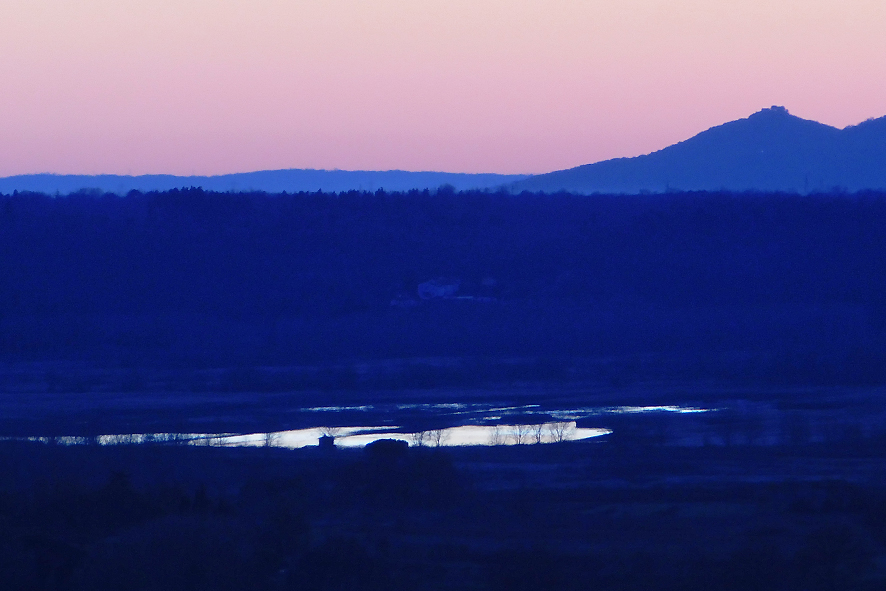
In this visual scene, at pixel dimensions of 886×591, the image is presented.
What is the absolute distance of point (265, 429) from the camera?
21906 mm

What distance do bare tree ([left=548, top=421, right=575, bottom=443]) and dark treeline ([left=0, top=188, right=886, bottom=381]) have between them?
11593mm

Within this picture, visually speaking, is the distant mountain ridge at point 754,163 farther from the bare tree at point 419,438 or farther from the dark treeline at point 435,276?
the bare tree at point 419,438

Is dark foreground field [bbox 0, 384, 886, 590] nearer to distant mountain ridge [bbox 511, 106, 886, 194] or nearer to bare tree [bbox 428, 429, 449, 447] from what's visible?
bare tree [bbox 428, 429, 449, 447]

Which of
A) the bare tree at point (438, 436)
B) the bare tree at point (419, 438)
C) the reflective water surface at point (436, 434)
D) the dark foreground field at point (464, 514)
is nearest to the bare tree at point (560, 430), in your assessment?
the reflective water surface at point (436, 434)

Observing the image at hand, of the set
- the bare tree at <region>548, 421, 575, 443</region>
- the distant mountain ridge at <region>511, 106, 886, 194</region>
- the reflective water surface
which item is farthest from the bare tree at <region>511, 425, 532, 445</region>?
the distant mountain ridge at <region>511, 106, 886, 194</region>

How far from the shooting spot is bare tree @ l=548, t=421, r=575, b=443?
1998 centimetres

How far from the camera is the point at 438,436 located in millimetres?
20219

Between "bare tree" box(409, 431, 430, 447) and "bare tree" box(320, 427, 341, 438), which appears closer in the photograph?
"bare tree" box(409, 431, 430, 447)

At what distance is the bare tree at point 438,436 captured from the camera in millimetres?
19641

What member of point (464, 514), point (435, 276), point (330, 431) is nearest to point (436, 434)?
point (330, 431)

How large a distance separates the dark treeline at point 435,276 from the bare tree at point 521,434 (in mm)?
12425

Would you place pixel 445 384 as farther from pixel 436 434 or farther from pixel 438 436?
pixel 438 436

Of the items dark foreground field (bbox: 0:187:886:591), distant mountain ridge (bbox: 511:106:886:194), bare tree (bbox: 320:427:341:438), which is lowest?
bare tree (bbox: 320:427:341:438)

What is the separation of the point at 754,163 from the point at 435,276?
5041 centimetres
